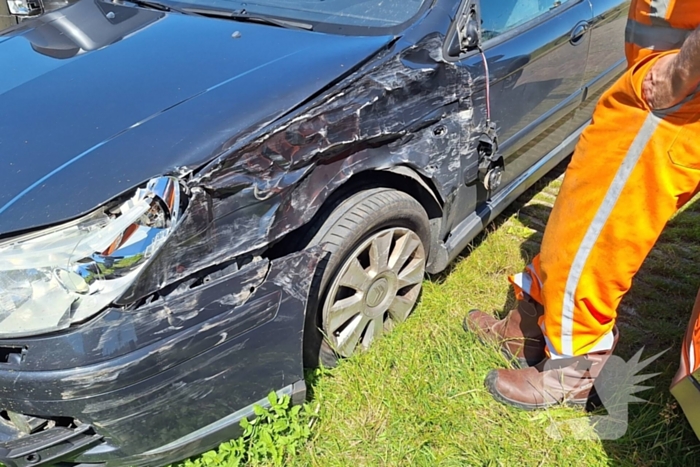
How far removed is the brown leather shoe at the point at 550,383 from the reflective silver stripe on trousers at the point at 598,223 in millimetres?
107

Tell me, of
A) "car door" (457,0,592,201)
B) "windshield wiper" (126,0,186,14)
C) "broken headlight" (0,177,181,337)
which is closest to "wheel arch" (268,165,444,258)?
"car door" (457,0,592,201)

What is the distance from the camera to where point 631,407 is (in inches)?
75.2

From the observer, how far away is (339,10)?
2.16 meters

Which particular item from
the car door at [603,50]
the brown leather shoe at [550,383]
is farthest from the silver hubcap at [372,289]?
the car door at [603,50]

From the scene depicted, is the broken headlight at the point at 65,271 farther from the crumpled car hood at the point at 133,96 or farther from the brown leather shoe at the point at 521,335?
the brown leather shoe at the point at 521,335

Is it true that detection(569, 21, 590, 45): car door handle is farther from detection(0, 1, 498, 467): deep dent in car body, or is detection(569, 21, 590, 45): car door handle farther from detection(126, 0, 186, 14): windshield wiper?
detection(126, 0, 186, 14): windshield wiper

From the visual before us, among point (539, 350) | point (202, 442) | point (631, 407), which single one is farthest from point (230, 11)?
point (631, 407)

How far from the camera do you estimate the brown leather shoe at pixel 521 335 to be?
2104 mm

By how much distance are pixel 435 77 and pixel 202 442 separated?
1404 mm

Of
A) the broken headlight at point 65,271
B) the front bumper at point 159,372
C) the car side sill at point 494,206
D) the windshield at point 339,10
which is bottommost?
the car side sill at point 494,206

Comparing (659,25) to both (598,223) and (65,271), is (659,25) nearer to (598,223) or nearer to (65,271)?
(598,223)

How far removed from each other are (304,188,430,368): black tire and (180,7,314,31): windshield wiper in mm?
692

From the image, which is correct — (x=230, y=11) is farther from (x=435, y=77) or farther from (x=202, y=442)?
(x=202, y=442)

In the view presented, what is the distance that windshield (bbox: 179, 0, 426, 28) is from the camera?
6.77 ft
